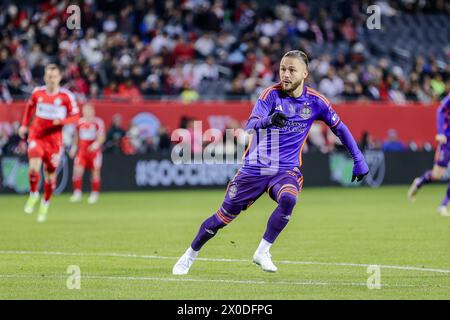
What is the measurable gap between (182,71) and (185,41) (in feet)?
6.18

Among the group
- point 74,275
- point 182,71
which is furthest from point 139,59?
point 74,275

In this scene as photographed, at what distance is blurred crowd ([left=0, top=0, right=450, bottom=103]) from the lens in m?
28.9

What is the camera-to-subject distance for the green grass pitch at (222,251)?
9.98 metres

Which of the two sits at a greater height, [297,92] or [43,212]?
[297,92]

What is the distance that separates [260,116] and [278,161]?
0.81m

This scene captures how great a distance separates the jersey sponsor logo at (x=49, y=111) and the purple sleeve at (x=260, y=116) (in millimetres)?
9197

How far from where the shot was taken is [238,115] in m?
30.8

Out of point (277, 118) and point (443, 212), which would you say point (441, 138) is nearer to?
point (443, 212)

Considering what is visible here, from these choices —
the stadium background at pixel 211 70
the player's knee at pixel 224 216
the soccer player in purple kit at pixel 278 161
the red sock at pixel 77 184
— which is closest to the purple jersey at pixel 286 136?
the soccer player in purple kit at pixel 278 161

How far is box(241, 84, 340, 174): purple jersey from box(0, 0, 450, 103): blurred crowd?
17.3m

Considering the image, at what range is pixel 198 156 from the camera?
28.7m

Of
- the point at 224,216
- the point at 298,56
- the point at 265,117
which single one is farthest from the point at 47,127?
the point at 265,117

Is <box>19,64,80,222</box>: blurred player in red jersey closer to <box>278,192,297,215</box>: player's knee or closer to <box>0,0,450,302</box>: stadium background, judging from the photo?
<box>0,0,450,302</box>: stadium background
